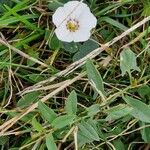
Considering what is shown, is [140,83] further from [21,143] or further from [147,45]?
[21,143]

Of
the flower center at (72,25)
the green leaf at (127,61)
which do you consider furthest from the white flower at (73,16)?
the green leaf at (127,61)

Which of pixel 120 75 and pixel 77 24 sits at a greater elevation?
pixel 77 24

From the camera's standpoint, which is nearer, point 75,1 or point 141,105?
point 141,105

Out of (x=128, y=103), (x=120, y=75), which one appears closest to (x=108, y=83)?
(x=120, y=75)

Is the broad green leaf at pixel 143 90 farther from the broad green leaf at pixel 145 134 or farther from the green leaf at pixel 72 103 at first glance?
the green leaf at pixel 72 103

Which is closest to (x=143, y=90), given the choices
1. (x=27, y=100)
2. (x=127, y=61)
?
(x=127, y=61)

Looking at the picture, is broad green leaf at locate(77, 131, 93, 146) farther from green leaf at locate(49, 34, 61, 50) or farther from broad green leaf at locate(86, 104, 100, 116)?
green leaf at locate(49, 34, 61, 50)
